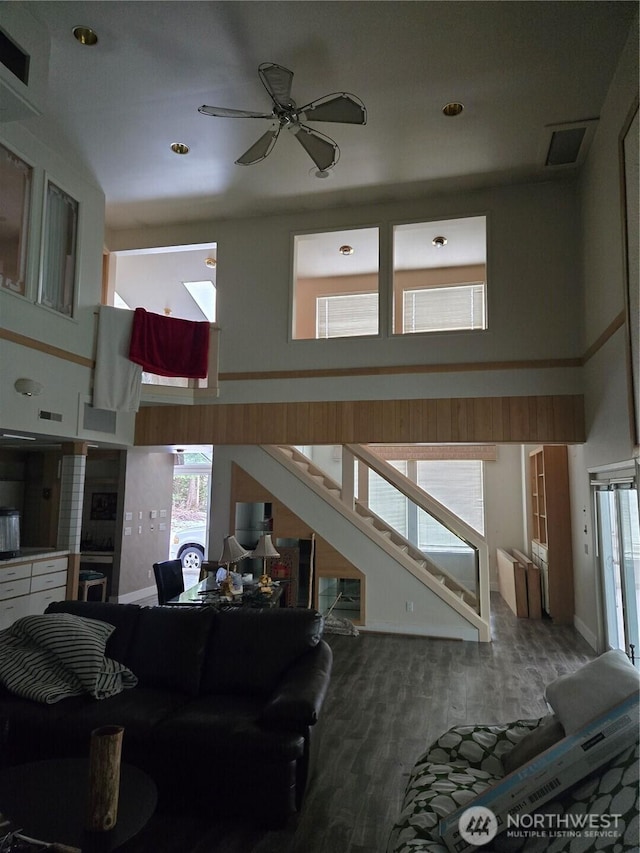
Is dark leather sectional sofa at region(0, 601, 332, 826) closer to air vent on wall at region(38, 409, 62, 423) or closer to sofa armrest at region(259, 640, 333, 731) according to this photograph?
sofa armrest at region(259, 640, 333, 731)

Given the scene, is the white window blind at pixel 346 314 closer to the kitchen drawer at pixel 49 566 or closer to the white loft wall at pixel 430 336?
the white loft wall at pixel 430 336

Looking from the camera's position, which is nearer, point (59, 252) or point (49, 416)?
point (49, 416)

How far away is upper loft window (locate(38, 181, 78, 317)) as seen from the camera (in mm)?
5609

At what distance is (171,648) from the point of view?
341 centimetres

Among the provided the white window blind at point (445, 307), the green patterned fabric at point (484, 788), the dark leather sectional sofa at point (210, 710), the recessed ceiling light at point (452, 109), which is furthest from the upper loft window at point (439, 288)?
the green patterned fabric at point (484, 788)

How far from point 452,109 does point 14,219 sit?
173 inches

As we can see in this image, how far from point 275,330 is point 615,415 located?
410 centimetres

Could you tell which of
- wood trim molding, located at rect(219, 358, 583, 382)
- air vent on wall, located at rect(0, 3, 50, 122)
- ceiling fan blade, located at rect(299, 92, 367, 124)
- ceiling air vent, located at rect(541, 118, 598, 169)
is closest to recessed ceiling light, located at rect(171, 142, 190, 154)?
air vent on wall, located at rect(0, 3, 50, 122)

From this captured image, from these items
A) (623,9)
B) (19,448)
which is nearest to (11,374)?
(19,448)

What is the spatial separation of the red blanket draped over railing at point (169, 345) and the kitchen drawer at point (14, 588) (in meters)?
2.77

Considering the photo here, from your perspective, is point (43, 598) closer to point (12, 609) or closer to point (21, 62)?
point (12, 609)

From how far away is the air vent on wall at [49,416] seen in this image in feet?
17.8

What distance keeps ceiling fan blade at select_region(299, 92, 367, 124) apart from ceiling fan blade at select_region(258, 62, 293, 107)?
0.17 meters

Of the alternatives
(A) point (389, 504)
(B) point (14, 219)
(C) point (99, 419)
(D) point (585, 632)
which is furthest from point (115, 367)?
(D) point (585, 632)
